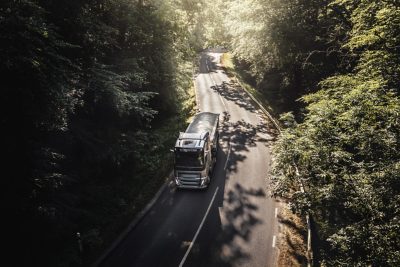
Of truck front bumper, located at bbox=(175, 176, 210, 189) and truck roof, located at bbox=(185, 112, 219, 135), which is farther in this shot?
truck roof, located at bbox=(185, 112, 219, 135)

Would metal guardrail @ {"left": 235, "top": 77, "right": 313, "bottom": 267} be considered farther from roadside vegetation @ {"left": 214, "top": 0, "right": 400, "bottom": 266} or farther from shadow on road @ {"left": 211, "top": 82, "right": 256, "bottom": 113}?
shadow on road @ {"left": 211, "top": 82, "right": 256, "bottom": 113}

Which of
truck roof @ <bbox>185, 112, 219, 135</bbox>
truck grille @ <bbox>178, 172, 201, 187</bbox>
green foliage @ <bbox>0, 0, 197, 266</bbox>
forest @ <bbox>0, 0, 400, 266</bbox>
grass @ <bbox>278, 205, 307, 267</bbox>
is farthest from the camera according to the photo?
truck roof @ <bbox>185, 112, 219, 135</bbox>

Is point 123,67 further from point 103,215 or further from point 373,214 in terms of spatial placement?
point 373,214

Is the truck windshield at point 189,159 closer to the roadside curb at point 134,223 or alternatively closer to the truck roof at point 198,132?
the truck roof at point 198,132

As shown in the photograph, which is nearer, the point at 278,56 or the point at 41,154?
the point at 41,154

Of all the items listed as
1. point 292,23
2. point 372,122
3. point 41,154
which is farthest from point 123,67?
point 292,23

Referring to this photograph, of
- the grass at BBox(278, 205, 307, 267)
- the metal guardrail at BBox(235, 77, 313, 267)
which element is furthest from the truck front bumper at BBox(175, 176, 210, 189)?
the metal guardrail at BBox(235, 77, 313, 267)

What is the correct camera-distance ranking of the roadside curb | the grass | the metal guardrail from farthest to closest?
the roadside curb < the grass < the metal guardrail
